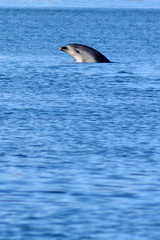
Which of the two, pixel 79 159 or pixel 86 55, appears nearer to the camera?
pixel 79 159

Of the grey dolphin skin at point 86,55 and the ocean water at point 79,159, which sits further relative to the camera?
the grey dolphin skin at point 86,55

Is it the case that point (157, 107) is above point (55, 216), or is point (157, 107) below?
above

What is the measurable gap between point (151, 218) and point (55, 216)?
5.01ft

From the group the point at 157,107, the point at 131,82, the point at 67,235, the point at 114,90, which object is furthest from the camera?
the point at 131,82

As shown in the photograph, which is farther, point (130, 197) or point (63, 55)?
point (63, 55)

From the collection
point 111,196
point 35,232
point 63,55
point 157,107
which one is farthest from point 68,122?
point 63,55

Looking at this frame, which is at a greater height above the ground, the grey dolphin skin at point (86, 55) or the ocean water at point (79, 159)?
the grey dolphin skin at point (86, 55)

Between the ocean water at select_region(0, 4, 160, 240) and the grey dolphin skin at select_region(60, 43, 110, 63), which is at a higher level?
the grey dolphin skin at select_region(60, 43, 110, 63)

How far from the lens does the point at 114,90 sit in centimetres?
3119

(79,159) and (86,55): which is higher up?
(86,55)

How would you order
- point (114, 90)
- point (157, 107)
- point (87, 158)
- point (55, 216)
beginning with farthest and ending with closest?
point (114, 90)
point (157, 107)
point (87, 158)
point (55, 216)

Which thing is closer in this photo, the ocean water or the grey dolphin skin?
the ocean water

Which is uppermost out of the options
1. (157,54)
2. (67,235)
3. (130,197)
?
(157,54)

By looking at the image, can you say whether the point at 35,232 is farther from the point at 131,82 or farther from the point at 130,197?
the point at 131,82
